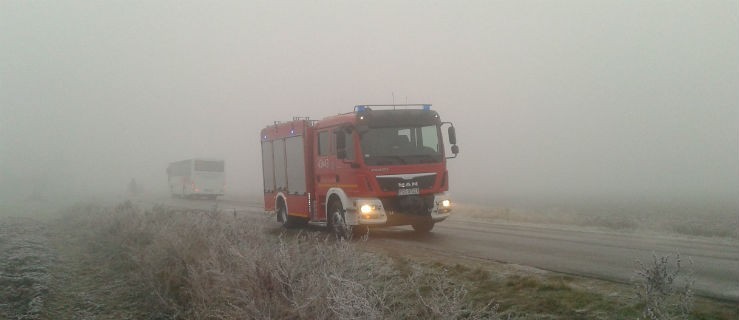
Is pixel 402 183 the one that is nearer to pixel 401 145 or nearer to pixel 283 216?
pixel 401 145

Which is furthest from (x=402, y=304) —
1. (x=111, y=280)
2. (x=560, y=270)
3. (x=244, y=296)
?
(x=111, y=280)

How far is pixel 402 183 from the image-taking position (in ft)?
42.7

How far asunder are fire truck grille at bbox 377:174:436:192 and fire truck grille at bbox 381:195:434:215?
0.24 m

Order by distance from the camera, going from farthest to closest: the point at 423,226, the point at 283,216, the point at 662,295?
1. the point at 283,216
2. the point at 423,226
3. the point at 662,295

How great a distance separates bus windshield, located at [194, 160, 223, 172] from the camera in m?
48.2

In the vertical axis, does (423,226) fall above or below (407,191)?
below

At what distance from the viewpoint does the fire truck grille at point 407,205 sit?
42.6 ft

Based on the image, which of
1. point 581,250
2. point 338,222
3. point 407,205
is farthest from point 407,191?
point 581,250

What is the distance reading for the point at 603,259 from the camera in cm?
947

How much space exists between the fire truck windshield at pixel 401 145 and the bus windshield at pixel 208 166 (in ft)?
123

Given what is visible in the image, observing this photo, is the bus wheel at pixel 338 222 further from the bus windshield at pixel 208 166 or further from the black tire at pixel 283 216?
the bus windshield at pixel 208 166

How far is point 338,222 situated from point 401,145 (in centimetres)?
231

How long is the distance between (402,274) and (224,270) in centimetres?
263

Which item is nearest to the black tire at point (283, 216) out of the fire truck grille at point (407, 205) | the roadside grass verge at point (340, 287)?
→ the roadside grass verge at point (340, 287)
